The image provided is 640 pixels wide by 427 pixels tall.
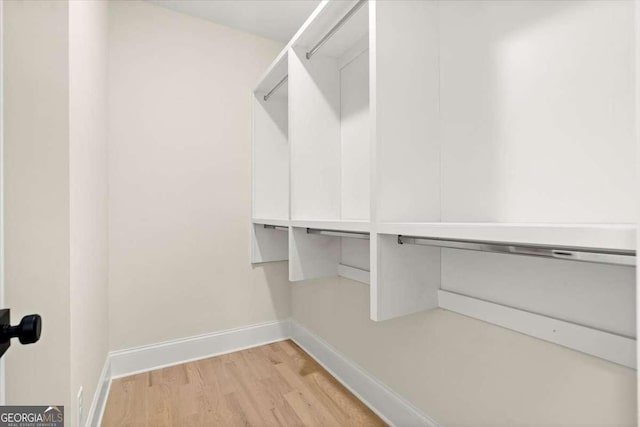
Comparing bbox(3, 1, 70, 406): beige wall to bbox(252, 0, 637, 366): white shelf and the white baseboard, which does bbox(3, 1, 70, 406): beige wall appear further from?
bbox(252, 0, 637, 366): white shelf

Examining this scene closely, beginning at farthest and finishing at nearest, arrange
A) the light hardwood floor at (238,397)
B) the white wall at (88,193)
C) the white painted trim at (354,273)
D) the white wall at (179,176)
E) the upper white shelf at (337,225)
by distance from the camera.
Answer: the white wall at (179,176) < the white painted trim at (354,273) < the light hardwood floor at (238,397) < the upper white shelf at (337,225) < the white wall at (88,193)

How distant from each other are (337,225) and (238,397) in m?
1.12

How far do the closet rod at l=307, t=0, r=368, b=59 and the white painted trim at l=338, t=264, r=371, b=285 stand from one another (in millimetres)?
1156

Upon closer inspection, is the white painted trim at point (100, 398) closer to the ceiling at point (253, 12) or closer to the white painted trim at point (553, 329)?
the white painted trim at point (553, 329)

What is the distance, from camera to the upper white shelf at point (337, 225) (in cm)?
116

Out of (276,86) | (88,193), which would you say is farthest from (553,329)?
(276,86)

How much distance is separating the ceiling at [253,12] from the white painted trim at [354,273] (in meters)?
1.62

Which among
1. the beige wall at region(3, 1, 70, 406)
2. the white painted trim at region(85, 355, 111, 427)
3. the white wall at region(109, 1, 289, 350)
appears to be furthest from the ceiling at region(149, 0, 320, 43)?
the white painted trim at region(85, 355, 111, 427)

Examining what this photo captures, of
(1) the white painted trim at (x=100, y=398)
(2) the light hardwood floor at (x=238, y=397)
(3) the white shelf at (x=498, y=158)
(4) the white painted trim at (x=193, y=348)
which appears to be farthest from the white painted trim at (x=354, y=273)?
(1) the white painted trim at (x=100, y=398)

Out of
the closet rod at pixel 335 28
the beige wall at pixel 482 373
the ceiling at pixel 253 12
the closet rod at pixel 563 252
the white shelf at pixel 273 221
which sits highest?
the ceiling at pixel 253 12

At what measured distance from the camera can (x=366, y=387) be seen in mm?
1633

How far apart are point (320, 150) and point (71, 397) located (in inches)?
54.9

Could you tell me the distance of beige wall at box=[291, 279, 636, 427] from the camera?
0.83 meters

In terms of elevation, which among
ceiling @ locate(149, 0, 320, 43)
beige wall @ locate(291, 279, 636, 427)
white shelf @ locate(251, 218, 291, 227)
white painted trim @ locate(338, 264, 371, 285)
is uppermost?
ceiling @ locate(149, 0, 320, 43)
